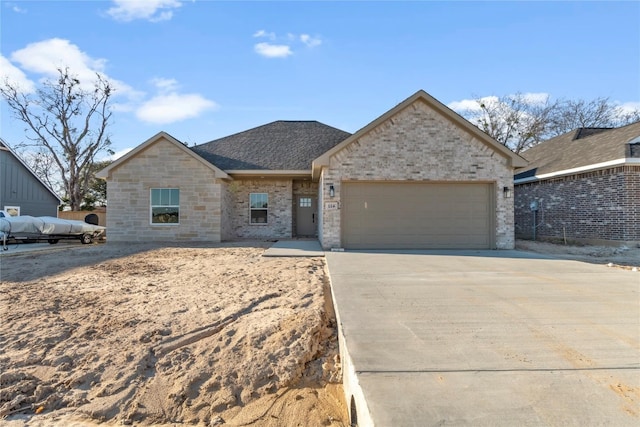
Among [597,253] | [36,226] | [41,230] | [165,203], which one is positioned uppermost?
[165,203]

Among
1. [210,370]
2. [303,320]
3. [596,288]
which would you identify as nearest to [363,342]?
[303,320]

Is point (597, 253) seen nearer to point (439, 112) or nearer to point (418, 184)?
point (418, 184)

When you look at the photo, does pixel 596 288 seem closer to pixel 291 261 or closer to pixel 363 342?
pixel 363 342

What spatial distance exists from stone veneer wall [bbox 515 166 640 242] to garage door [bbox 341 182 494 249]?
188 inches

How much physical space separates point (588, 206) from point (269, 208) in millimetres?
12977

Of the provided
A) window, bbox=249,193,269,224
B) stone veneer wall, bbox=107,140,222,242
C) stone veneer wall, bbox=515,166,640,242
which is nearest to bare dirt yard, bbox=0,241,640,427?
stone veneer wall, bbox=107,140,222,242

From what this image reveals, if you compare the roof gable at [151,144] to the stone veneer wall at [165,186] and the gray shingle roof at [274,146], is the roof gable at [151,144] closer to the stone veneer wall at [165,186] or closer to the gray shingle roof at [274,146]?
the stone veneer wall at [165,186]

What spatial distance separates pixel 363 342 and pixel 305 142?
49.6ft

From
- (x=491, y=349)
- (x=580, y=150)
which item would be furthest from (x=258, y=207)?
(x=580, y=150)

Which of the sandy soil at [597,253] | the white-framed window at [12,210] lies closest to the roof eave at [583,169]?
the sandy soil at [597,253]

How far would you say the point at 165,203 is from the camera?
1455cm

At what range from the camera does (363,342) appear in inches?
147

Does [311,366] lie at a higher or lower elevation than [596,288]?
lower

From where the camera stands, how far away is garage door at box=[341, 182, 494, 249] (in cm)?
1174
